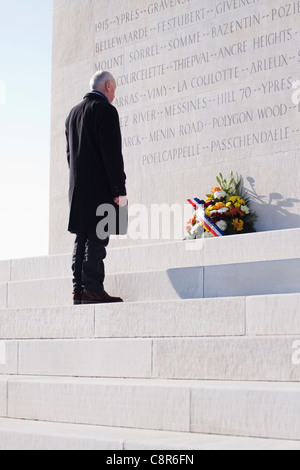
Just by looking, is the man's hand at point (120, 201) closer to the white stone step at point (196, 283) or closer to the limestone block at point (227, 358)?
the white stone step at point (196, 283)

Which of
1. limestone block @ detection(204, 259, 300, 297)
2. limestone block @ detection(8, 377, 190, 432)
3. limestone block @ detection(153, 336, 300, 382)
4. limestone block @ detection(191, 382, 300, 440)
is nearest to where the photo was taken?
limestone block @ detection(191, 382, 300, 440)

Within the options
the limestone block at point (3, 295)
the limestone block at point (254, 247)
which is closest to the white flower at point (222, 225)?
the limestone block at point (254, 247)

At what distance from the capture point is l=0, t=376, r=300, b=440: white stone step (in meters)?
4.01

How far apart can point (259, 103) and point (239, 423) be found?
528cm

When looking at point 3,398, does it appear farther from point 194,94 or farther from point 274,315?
point 194,94

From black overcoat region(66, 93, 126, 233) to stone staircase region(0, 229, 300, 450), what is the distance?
0.80m

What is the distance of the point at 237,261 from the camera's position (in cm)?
682

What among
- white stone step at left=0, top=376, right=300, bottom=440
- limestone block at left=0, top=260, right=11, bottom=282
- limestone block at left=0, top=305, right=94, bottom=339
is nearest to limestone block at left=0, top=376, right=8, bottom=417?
white stone step at left=0, top=376, right=300, bottom=440

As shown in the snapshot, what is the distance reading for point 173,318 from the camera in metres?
5.51

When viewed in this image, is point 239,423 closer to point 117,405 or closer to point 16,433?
point 117,405

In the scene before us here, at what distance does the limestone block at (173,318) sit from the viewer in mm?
5230

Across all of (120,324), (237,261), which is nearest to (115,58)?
(237,261)

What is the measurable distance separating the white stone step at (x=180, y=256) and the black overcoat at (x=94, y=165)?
3.83 ft

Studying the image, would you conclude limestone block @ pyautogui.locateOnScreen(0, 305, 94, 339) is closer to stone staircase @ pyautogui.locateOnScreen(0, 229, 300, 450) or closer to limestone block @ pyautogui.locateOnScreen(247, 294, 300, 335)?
stone staircase @ pyautogui.locateOnScreen(0, 229, 300, 450)
